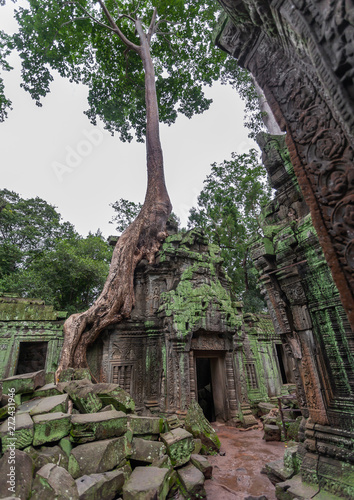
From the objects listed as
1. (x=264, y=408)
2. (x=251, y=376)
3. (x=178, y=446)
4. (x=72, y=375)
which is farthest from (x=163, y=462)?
(x=251, y=376)

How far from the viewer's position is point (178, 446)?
3.87m

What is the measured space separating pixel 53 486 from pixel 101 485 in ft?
1.89

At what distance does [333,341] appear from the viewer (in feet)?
9.45

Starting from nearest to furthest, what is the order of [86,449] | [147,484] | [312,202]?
[312,202] < [147,484] < [86,449]

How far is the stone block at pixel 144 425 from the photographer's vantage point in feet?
13.2

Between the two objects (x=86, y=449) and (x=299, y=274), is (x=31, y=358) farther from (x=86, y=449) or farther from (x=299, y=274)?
(x=299, y=274)

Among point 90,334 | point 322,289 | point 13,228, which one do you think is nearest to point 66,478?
point 322,289

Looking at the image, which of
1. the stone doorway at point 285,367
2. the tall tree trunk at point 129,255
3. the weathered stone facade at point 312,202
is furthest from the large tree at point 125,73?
the stone doorway at point 285,367

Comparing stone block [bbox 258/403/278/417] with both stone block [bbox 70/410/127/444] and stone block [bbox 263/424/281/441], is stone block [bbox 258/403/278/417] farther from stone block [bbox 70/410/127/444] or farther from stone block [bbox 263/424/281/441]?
stone block [bbox 70/410/127/444]

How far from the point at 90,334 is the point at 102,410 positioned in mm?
4166

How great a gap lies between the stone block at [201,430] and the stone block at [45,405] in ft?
10.2

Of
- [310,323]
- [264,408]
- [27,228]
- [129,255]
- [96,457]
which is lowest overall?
[264,408]

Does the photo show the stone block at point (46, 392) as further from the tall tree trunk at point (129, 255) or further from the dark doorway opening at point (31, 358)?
the dark doorway opening at point (31, 358)

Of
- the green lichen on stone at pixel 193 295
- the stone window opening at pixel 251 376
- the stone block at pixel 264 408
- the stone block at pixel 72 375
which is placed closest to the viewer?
the stone block at pixel 72 375
